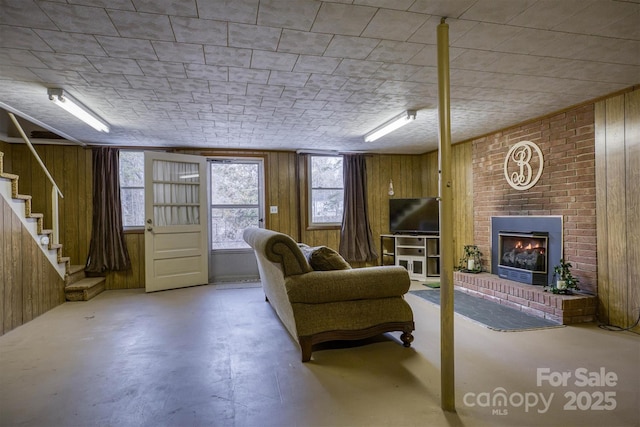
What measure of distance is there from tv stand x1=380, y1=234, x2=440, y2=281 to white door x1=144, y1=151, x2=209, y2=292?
10.3 feet

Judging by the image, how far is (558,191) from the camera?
3930mm

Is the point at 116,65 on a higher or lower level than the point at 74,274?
higher

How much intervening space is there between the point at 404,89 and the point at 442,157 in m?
1.47

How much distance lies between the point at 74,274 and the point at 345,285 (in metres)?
4.22

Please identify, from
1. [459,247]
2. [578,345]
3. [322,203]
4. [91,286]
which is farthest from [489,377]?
[91,286]

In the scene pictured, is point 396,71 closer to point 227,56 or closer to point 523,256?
point 227,56

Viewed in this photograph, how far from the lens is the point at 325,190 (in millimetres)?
6348

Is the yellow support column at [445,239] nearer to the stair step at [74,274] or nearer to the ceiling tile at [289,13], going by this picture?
the ceiling tile at [289,13]

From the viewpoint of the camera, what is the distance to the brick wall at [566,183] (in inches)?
141

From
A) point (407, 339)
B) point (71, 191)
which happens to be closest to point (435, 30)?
point (407, 339)

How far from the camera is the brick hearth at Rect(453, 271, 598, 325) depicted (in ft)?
11.2

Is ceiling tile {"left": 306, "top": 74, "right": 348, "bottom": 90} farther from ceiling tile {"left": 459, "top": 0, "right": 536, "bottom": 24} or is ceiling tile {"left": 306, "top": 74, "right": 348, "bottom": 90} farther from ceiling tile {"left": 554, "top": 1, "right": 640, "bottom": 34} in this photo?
ceiling tile {"left": 554, "top": 1, "right": 640, "bottom": 34}

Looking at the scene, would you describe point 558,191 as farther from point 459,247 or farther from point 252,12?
point 252,12

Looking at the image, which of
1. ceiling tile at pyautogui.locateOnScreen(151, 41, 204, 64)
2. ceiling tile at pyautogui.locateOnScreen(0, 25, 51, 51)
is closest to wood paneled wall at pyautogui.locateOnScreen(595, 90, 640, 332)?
ceiling tile at pyautogui.locateOnScreen(151, 41, 204, 64)
